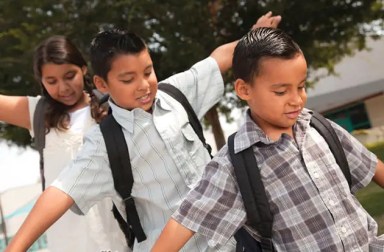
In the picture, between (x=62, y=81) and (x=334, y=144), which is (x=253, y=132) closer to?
(x=334, y=144)

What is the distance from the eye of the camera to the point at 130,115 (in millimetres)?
1989

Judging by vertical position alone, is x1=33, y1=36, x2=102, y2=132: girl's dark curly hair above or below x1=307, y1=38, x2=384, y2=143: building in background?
above

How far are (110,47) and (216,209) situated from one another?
2.55 feet

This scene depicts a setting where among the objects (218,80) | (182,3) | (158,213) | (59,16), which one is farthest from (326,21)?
(158,213)

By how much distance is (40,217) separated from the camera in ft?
5.91

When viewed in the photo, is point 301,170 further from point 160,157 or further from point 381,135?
point 381,135

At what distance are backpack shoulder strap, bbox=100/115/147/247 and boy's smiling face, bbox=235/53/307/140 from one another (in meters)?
0.54

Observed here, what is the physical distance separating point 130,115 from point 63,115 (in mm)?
672

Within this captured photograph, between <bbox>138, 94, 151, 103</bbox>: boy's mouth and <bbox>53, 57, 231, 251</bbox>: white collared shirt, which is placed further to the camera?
<bbox>138, 94, 151, 103</bbox>: boy's mouth

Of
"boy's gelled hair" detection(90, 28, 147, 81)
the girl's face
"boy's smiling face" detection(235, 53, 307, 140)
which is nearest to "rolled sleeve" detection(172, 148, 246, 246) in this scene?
"boy's smiling face" detection(235, 53, 307, 140)

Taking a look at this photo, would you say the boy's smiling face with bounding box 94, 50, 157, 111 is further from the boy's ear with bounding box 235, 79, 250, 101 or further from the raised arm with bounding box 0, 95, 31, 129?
the raised arm with bounding box 0, 95, 31, 129

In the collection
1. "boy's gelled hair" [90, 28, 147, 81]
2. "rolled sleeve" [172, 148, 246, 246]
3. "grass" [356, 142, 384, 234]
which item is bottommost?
"grass" [356, 142, 384, 234]

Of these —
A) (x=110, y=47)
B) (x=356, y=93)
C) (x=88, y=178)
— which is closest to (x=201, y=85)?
(x=110, y=47)

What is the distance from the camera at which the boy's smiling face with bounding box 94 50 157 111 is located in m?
1.99
